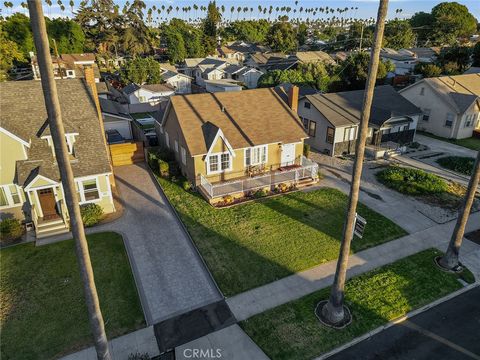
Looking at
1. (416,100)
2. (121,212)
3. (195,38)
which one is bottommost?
(121,212)

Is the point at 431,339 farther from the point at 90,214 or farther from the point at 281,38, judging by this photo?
the point at 281,38

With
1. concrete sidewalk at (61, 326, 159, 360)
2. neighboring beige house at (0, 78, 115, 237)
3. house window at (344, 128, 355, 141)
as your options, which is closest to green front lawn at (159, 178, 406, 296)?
concrete sidewalk at (61, 326, 159, 360)

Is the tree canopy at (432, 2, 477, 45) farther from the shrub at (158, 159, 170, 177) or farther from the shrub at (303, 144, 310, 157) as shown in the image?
the shrub at (158, 159, 170, 177)

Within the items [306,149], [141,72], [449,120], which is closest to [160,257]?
[306,149]

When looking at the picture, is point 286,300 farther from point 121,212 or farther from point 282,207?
point 121,212

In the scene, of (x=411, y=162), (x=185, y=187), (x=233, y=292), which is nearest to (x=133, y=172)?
(x=185, y=187)

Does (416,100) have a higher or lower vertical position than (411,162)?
higher
